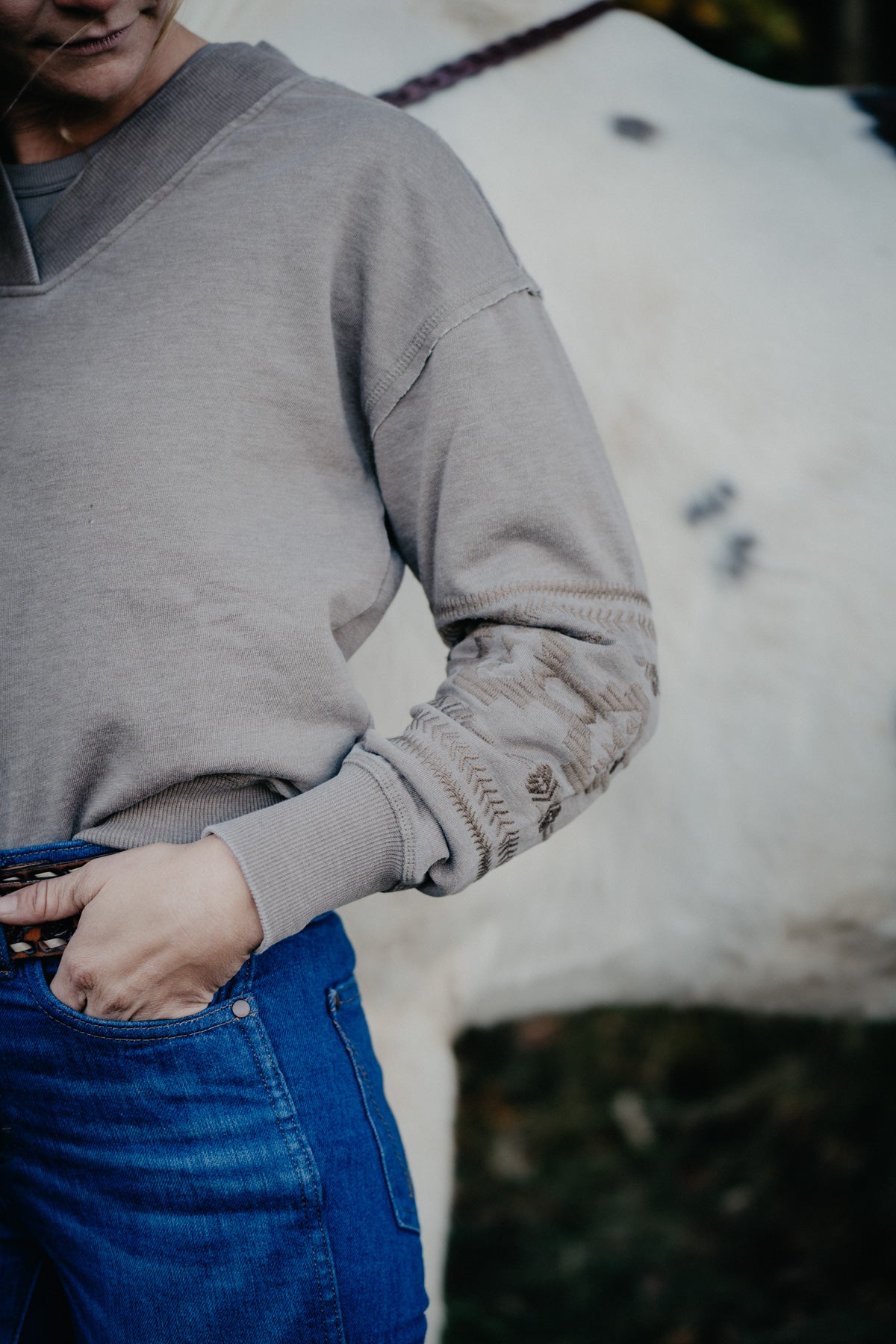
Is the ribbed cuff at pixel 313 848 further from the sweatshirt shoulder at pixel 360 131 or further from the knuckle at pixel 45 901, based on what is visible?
the sweatshirt shoulder at pixel 360 131

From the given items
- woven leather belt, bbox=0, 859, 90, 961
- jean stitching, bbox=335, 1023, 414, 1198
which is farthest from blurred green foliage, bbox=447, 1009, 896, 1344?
woven leather belt, bbox=0, 859, 90, 961

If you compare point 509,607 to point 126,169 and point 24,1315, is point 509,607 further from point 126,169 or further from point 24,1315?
point 24,1315

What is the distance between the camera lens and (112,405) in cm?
60

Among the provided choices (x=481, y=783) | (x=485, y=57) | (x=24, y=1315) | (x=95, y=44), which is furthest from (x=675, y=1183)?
(x=95, y=44)

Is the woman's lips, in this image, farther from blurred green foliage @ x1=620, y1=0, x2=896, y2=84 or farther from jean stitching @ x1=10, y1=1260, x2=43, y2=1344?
blurred green foliage @ x1=620, y1=0, x2=896, y2=84

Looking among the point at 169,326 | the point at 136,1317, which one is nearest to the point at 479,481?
the point at 169,326

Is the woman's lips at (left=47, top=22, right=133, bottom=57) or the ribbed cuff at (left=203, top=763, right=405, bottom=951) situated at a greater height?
the woman's lips at (left=47, top=22, right=133, bottom=57)

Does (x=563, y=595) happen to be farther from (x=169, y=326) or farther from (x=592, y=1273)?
(x=592, y=1273)

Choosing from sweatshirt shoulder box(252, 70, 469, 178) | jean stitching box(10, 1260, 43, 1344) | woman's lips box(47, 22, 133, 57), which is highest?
woman's lips box(47, 22, 133, 57)

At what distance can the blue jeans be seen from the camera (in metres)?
0.56

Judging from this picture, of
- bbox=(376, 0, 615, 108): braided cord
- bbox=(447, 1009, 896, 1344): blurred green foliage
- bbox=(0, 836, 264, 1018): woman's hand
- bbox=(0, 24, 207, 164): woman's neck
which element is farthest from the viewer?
bbox=(447, 1009, 896, 1344): blurred green foliage

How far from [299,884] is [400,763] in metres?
0.08

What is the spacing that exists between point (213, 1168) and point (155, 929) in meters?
0.14

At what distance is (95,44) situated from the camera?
597 mm
